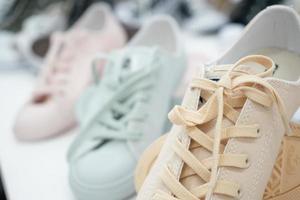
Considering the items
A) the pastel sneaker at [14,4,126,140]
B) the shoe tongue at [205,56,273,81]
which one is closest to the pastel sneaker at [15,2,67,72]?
the pastel sneaker at [14,4,126,140]

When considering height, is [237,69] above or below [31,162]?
above

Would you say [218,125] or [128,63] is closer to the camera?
[218,125]

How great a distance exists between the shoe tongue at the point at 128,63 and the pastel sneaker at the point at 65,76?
9cm

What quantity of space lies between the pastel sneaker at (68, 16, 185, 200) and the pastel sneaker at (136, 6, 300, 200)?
2.6 inches

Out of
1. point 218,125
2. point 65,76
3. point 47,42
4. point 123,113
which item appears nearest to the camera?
point 218,125

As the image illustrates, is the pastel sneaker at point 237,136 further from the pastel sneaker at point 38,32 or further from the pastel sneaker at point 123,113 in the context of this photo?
the pastel sneaker at point 38,32

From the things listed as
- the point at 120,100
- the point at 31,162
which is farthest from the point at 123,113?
the point at 31,162

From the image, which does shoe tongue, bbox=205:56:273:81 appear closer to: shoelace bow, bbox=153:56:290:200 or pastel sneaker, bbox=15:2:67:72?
shoelace bow, bbox=153:56:290:200

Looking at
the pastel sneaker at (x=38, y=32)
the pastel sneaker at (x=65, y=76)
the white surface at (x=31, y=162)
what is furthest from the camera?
the pastel sneaker at (x=38, y=32)

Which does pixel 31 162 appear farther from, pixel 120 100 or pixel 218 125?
pixel 218 125

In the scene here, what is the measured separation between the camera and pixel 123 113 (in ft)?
1.51

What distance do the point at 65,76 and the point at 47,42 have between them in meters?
0.20

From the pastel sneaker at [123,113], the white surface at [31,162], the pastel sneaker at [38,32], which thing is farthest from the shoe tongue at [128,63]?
the pastel sneaker at [38,32]

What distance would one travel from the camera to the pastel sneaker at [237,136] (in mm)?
303
